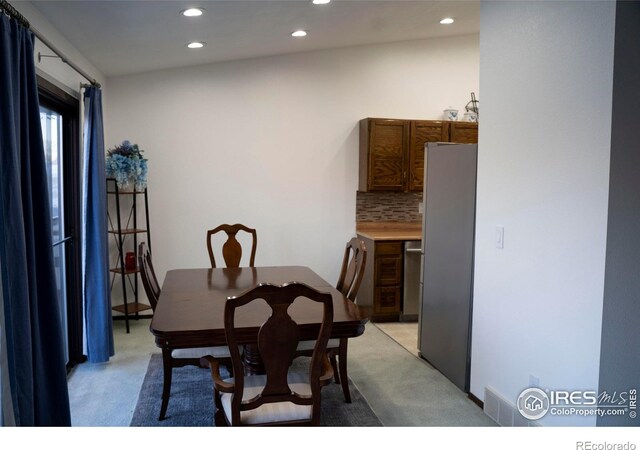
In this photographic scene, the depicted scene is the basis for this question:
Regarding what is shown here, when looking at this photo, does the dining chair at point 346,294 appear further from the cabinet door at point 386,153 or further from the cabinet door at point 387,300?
the cabinet door at point 386,153

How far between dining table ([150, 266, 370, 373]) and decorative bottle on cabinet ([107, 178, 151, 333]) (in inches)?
57.2

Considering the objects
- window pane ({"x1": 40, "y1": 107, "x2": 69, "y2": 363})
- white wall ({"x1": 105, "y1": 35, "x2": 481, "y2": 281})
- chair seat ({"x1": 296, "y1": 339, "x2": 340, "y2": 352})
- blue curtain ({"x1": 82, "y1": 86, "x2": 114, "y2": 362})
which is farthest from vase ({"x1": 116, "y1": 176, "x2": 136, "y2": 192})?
chair seat ({"x1": 296, "y1": 339, "x2": 340, "y2": 352})

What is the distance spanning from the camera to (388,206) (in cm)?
565

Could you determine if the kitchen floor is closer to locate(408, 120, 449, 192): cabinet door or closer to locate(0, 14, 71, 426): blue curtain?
locate(408, 120, 449, 192): cabinet door

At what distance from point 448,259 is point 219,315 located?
5.78 ft

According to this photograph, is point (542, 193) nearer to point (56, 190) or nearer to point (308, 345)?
point (308, 345)

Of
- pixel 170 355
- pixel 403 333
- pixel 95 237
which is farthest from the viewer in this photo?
pixel 403 333

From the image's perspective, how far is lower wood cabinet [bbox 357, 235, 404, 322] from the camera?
198 inches

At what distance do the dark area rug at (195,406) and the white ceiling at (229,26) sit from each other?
93.0 inches

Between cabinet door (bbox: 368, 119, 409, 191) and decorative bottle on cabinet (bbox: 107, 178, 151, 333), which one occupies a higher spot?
cabinet door (bbox: 368, 119, 409, 191)

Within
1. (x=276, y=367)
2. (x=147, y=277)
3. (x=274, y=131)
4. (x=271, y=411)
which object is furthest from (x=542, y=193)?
(x=274, y=131)

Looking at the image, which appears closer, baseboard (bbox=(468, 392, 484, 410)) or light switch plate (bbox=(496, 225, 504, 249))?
light switch plate (bbox=(496, 225, 504, 249))
